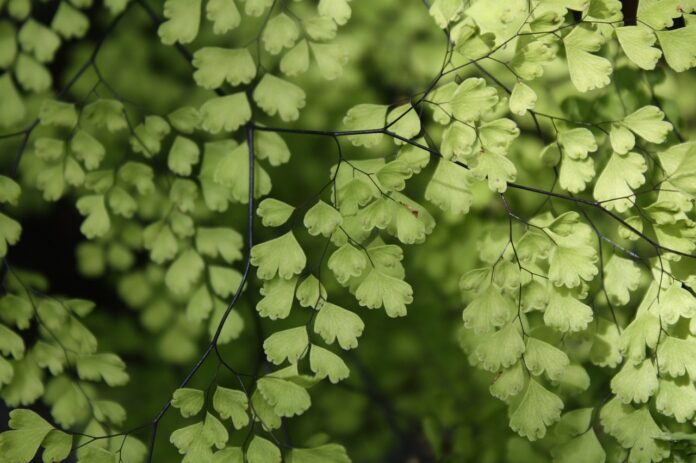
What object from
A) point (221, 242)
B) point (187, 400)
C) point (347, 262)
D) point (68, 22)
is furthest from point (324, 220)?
point (68, 22)

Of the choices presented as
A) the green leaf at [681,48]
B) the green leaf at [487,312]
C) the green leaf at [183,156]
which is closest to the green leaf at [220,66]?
the green leaf at [183,156]

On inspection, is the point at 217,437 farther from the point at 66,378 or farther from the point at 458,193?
the point at 66,378

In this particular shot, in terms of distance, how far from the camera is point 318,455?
1.07 meters

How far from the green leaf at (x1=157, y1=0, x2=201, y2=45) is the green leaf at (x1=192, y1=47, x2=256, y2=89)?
0.15ft

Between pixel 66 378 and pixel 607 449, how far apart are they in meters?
1.01

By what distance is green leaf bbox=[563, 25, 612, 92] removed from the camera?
1002 mm

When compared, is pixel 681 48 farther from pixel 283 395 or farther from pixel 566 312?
pixel 283 395

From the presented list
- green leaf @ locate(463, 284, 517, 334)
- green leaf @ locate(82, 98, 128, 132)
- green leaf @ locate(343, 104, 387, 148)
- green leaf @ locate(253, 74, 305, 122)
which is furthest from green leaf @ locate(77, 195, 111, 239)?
green leaf @ locate(463, 284, 517, 334)

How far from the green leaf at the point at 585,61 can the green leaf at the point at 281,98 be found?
0.37 meters

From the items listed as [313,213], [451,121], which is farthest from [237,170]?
[451,121]

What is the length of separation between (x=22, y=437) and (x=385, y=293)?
0.50m

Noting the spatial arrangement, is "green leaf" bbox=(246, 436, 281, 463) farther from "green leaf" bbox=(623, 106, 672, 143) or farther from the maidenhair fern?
"green leaf" bbox=(623, 106, 672, 143)

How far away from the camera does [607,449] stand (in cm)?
136

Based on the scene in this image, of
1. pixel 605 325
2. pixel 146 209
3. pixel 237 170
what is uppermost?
pixel 237 170
